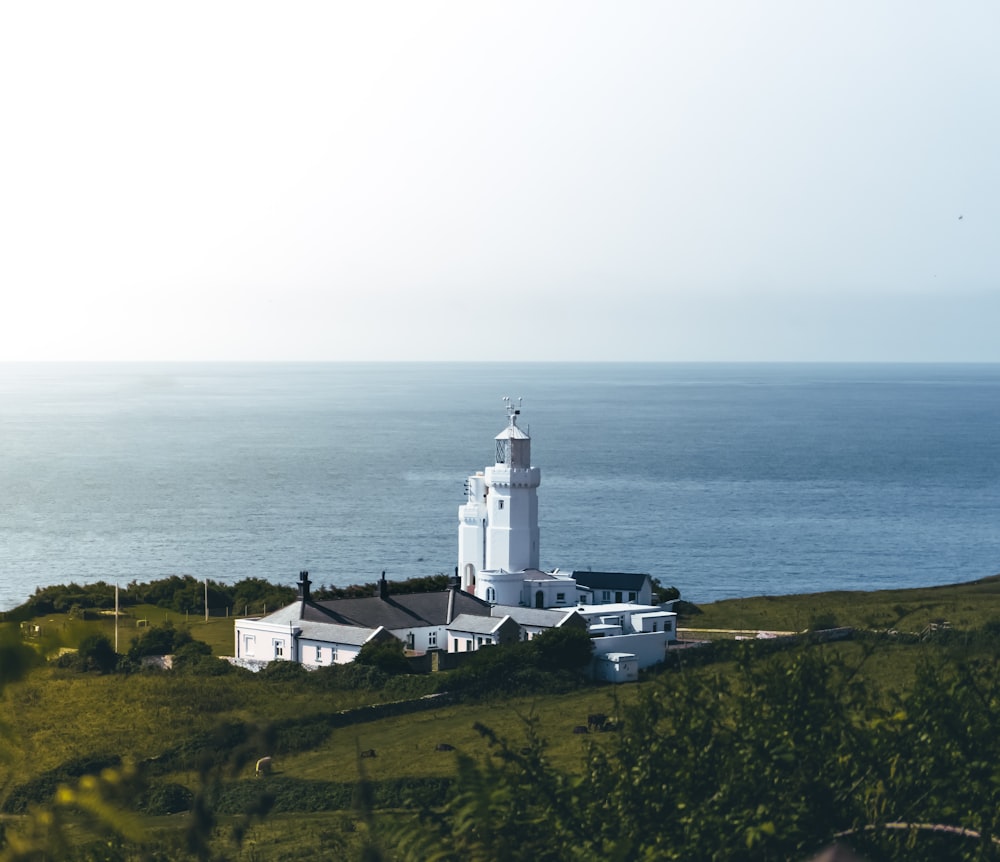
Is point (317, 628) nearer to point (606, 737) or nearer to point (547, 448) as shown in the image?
point (606, 737)

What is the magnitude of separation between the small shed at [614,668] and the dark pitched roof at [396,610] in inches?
222

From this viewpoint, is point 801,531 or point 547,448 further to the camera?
point 547,448

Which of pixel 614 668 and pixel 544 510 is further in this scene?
pixel 544 510

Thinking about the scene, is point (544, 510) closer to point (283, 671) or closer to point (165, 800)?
point (283, 671)

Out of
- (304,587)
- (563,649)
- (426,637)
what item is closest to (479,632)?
(426,637)

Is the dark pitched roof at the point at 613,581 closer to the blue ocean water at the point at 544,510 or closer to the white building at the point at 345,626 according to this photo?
the white building at the point at 345,626

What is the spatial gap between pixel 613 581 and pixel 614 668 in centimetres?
1086

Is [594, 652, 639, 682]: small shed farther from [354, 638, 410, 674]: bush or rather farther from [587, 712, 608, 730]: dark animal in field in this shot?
[587, 712, 608, 730]: dark animal in field

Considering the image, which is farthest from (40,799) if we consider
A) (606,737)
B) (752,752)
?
(752,752)

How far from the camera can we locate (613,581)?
57.2 metres

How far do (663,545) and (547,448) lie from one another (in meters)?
75.9

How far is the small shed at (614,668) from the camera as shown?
46.5 m

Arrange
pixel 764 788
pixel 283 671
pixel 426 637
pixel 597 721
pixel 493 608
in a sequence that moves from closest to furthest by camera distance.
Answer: pixel 764 788, pixel 597 721, pixel 283 671, pixel 426 637, pixel 493 608

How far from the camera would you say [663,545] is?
327 feet
